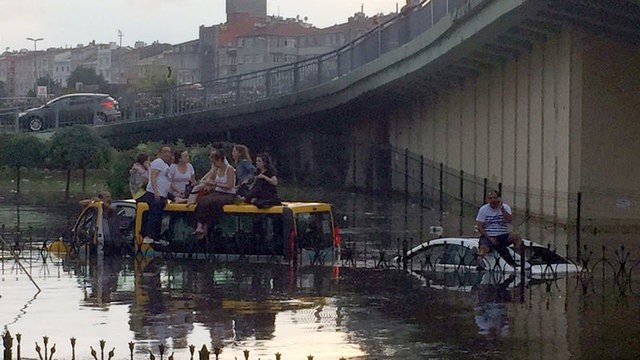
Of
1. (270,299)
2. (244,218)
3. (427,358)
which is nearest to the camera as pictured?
(427,358)

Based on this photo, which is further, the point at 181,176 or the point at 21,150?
the point at 21,150

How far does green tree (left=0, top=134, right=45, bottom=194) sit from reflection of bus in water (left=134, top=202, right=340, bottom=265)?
34.0m

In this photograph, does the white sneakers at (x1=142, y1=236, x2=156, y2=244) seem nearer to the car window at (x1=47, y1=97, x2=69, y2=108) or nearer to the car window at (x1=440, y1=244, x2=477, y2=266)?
the car window at (x1=440, y1=244, x2=477, y2=266)

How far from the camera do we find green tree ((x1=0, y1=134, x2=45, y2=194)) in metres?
57.9

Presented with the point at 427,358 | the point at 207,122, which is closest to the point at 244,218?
the point at 427,358

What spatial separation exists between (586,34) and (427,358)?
22561 millimetres

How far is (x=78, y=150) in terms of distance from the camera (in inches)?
2167

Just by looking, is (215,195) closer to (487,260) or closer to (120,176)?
(487,260)

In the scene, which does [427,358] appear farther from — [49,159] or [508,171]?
[49,159]

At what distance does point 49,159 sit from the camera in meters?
56.7

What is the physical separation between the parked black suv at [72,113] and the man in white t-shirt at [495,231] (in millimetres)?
38630

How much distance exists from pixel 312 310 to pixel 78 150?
3789cm

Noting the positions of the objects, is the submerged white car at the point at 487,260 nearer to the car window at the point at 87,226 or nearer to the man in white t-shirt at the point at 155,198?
the man in white t-shirt at the point at 155,198

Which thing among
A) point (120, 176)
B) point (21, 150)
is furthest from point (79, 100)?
point (120, 176)
